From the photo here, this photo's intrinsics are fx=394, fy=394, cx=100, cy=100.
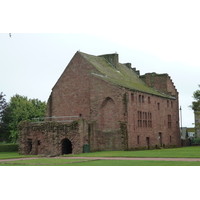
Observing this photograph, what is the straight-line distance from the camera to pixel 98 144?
5522cm

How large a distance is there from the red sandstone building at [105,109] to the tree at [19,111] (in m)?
14.9

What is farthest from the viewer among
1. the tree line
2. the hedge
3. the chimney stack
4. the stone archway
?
the tree line

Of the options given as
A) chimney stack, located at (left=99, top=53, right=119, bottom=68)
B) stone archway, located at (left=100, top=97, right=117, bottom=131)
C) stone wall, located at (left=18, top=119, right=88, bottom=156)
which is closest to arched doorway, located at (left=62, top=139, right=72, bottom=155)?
stone wall, located at (left=18, top=119, right=88, bottom=156)

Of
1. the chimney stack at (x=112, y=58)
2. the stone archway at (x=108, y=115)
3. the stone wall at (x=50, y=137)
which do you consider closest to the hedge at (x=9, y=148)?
the stone wall at (x=50, y=137)

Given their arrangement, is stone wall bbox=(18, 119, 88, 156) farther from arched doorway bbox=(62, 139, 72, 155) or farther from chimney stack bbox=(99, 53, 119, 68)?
chimney stack bbox=(99, 53, 119, 68)

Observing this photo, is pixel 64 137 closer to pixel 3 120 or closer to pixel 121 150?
pixel 121 150

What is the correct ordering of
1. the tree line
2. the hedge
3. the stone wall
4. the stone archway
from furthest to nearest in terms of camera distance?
the tree line
the hedge
the stone archway
the stone wall

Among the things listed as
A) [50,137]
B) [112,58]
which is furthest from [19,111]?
[50,137]

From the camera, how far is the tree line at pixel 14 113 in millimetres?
73812

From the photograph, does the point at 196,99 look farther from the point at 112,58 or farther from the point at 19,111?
the point at 19,111

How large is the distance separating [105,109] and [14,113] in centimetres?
2725

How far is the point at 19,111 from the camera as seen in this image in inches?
3091

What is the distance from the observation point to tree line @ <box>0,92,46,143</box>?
73812 mm

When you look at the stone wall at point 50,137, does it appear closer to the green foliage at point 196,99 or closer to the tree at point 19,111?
the tree at point 19,111
